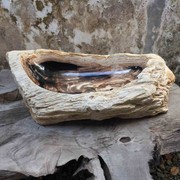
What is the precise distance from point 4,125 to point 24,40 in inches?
17.8

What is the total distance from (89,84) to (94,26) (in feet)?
1.18

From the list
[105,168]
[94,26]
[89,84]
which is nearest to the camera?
[105,168]

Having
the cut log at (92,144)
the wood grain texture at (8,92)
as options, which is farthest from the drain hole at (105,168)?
the wood grain texture at (8,92)

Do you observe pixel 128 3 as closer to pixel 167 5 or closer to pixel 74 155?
pixel 167 5

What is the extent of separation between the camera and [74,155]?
2.56 feet

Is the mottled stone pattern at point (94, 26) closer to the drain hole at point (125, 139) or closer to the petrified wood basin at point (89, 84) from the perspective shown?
the petrified wood basin at point (89, 84)

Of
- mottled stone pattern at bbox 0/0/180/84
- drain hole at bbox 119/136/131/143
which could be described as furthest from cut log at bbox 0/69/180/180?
mottled stone pattern at bbox 0/0/180/84

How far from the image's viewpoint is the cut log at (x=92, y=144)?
746 millimetres

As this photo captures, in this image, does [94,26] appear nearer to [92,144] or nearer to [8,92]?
[8,92]

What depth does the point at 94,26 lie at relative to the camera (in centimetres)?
125

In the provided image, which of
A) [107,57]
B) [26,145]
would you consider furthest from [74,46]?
[26,145]

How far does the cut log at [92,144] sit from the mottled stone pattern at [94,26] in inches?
14.9

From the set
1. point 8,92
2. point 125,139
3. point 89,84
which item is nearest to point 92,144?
point 125,139

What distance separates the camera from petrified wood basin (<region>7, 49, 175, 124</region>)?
0.83 meters
